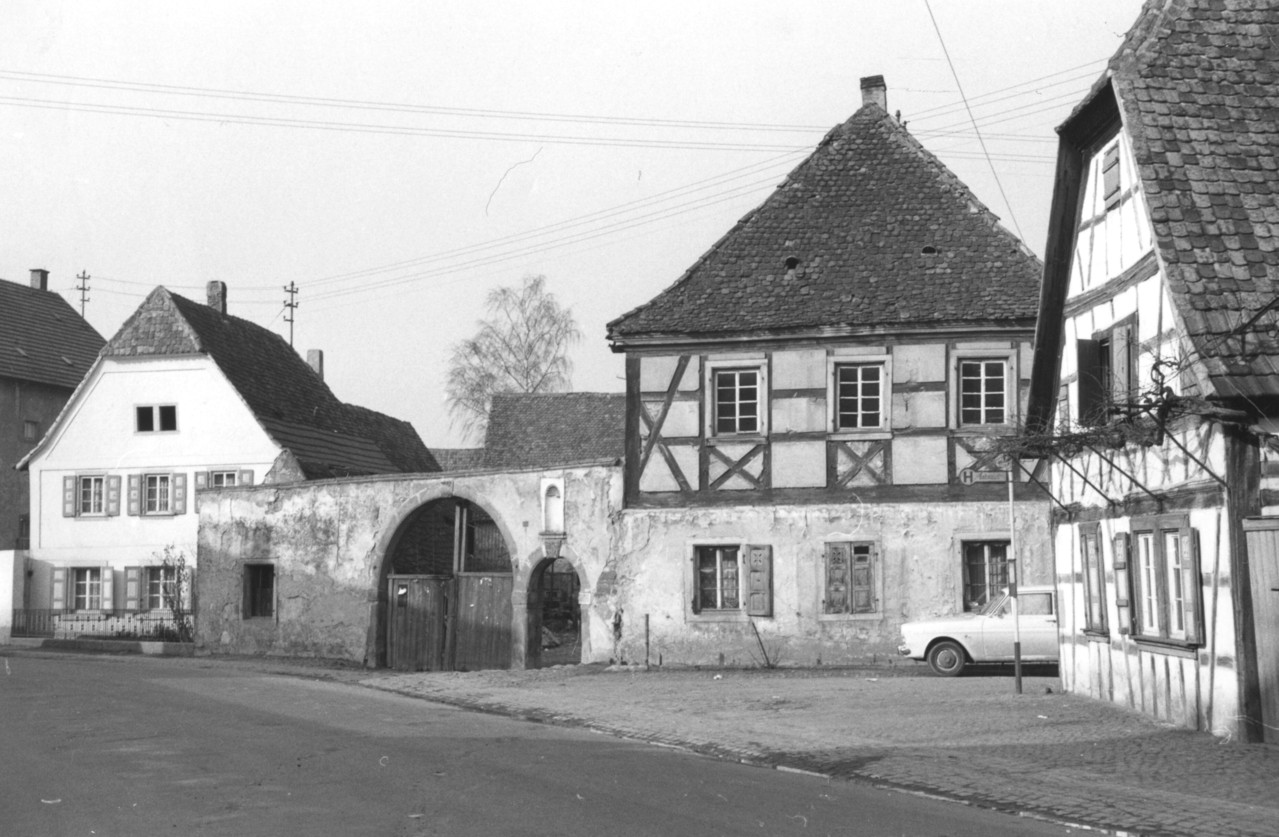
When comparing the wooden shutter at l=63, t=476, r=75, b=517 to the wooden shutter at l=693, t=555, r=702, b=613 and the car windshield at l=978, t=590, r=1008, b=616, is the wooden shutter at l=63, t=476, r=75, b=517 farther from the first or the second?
the car windshield at l=978, t=590, r=1008, b=616

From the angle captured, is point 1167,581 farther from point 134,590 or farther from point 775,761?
point 134,590

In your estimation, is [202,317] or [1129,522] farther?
[202,317]

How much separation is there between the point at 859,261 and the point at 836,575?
5446mm

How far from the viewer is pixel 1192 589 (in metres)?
14.7

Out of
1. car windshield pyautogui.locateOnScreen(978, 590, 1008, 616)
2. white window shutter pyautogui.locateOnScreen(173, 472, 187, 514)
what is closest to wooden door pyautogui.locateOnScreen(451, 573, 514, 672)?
car windshield pyautogui.locateOnScreen(978, 590, 1008, 616)

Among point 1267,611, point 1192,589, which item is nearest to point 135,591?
point 1192,589

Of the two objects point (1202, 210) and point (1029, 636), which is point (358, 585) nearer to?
point (1029, 636)

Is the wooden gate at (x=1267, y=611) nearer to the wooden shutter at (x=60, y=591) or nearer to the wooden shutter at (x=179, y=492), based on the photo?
the wooden shutter at (x=179, y=492)

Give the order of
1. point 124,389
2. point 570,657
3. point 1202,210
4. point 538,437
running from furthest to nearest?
point 538,437, point 124,389, point 570,657, point 1202,210

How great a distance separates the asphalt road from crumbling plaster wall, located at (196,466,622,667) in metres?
8.17

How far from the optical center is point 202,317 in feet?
145

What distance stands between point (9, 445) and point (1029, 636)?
38522mm

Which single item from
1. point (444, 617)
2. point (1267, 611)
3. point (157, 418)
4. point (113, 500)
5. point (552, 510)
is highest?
point (157, 418)

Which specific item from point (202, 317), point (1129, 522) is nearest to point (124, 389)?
point (202, 317)
